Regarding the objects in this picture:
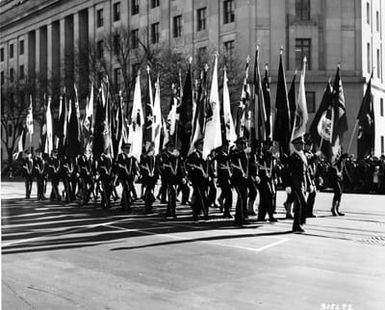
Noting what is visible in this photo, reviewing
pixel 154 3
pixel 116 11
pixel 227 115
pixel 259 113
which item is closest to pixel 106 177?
pixel 227 115

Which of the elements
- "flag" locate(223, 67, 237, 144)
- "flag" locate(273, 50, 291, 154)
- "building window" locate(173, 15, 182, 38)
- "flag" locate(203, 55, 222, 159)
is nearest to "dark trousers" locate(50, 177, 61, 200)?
"flag" locate(223, 67, 237, 144)

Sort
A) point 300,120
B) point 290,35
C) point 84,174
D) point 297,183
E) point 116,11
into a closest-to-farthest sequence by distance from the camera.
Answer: point 297,183, point 300,120, point 84,174, point 290,35, point 116,11

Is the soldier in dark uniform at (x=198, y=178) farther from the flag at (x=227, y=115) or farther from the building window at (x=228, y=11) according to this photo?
the building window at (x=228, y=11)

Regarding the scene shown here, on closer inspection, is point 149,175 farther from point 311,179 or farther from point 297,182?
point 297,182

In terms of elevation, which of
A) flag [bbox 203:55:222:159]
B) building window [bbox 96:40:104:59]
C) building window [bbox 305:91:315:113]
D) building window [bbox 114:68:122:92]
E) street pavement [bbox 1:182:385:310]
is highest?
building window [bbox 96:40:104:59]

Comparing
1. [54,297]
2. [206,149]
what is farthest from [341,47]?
[54,297]

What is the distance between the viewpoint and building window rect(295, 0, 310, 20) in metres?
41.1

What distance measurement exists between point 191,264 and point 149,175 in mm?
7274

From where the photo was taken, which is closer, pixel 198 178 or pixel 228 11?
pixel 198 178

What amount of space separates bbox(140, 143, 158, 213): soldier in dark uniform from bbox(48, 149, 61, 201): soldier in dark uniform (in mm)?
5301

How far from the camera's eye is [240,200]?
38.8 ft

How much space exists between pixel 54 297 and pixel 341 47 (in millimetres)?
37795

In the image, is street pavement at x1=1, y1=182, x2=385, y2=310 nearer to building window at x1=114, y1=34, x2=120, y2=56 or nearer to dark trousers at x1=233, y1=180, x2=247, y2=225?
dark trousers at x1=233, y1=180, x2=247, y2=225

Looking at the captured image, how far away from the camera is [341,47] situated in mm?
40312
